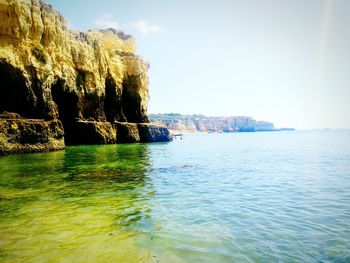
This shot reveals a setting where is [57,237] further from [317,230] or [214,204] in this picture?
[317,230]

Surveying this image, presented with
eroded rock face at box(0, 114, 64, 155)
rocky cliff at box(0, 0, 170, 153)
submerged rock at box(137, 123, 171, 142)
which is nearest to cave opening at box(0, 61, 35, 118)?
rocky cliff at box(0, 0, 170, 153)

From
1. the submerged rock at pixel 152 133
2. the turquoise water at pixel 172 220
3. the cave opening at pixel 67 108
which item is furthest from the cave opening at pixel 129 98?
the turquoise water at pixel 172 220

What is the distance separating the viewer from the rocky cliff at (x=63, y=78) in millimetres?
25812

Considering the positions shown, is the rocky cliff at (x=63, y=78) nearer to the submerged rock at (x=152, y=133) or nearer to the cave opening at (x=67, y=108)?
the cave opening at (x=67, y=108)

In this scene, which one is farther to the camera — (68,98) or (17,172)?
(68,98)

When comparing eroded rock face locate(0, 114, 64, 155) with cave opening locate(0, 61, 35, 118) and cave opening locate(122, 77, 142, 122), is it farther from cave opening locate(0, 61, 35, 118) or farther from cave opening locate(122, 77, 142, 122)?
cave opening locate(122, 77, 142, 122)

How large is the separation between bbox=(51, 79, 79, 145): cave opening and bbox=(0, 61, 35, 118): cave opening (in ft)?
22.1

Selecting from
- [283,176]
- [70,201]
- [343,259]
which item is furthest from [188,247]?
[283,176]

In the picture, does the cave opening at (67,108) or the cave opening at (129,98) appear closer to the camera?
the cave opening at (67,108)

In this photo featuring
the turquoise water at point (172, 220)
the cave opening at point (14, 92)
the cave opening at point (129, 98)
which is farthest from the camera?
A: the cave opening at point (129, 98)

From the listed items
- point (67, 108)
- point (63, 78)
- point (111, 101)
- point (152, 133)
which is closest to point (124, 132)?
point (111, 101)

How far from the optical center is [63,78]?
33.5 meters

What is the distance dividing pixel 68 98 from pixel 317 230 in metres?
34.1

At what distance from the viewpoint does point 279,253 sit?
5484 millimetres
